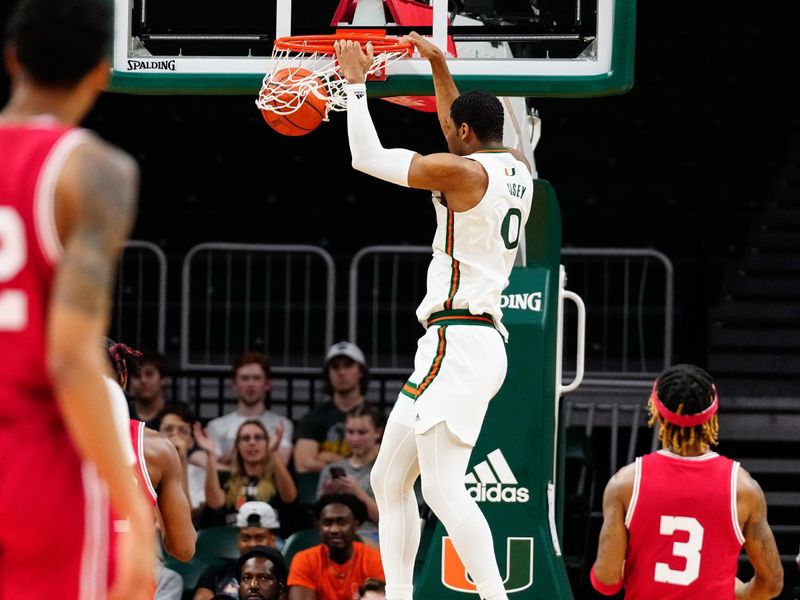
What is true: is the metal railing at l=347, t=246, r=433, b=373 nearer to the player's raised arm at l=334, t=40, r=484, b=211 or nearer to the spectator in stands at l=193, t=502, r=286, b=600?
the spectator in stands at l=193, t=502, r=286, b=600

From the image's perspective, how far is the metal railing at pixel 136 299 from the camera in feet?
39.8

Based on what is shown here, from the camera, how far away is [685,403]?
4656 mm

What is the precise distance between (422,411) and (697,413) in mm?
996

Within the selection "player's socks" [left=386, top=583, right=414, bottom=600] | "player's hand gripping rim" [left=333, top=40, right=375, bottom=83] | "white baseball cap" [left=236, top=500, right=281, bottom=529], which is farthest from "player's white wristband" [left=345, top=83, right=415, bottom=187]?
"white baseball cap" [left=236, top=500, right=281, bottom=529]

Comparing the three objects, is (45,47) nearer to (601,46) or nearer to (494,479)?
(601,46)

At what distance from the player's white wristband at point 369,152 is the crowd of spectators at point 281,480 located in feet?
8.77

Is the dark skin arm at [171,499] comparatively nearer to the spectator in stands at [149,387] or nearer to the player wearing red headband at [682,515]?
the player wearing red headband at [682,515]

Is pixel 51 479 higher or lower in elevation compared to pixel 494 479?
higher

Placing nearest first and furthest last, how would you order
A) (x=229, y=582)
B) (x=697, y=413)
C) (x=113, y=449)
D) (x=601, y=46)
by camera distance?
(x=113, y=449) → (x=697, y=413) → (x=601, y=46) → (x=229, y=582)

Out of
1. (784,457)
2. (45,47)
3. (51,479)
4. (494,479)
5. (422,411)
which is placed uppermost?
(45,47)

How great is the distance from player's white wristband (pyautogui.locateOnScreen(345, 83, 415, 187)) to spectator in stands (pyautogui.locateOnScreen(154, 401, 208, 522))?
11.1 feet

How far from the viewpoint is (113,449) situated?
8.41 ft

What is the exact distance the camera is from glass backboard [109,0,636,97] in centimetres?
574

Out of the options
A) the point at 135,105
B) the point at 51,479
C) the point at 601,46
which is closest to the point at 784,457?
the point at 601,46
